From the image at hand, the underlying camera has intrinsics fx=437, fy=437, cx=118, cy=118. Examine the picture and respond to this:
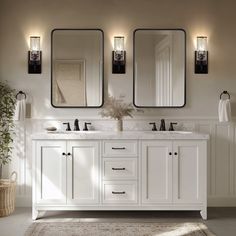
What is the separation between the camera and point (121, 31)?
16.5 ft

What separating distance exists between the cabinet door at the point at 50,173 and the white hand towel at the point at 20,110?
0.59 meters

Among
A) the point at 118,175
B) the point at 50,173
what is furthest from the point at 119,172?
the point at 50,173

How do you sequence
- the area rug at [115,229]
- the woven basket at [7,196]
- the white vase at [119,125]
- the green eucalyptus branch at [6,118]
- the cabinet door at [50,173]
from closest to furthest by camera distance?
the area rug at [115,229] < the cabinet door at [50,173] < the woven basket at [7,196] < the white vase at [119,125] < the green eucalyptus branch at [6,118]

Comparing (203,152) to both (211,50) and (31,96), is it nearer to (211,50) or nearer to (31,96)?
(211,50)

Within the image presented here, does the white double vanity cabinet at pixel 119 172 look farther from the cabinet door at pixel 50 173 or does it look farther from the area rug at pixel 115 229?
the area rug at pixel 115 229

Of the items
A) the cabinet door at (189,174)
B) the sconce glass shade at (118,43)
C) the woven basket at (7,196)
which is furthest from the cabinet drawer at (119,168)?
the sconce glass shade at (118,43)

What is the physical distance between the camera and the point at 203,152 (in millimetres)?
4457

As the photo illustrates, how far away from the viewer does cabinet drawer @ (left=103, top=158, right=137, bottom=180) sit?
14.6ft

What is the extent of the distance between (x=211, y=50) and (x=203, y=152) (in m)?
1.29

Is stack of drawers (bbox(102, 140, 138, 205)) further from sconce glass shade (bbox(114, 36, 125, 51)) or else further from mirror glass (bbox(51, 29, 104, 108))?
sconce glass shade (bbox(114, 36, 125, 51))

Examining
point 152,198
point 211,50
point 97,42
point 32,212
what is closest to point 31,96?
point 97,42

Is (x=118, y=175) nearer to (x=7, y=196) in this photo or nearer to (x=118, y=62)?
(x=7, y=196)

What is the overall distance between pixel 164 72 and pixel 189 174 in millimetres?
1248

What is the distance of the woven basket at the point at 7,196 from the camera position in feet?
15.0
